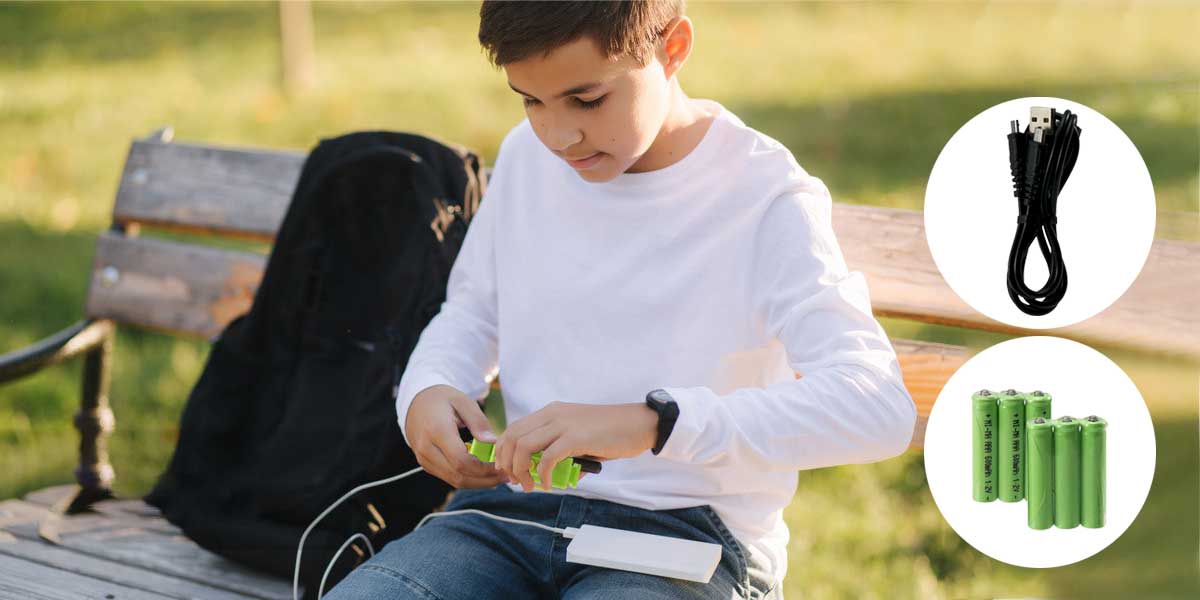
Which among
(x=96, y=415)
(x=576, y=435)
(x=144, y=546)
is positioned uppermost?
(x=576, y=435)

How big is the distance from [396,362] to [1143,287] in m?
1.50

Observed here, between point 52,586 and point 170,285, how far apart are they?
3.27 ft

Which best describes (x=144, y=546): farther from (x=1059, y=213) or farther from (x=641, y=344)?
(x=1059, y=213)

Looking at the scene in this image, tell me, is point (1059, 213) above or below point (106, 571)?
above

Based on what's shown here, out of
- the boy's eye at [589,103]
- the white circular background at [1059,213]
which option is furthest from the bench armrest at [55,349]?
the white circular background at [1059,213]

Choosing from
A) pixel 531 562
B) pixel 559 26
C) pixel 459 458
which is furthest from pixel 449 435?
pixel 559 26

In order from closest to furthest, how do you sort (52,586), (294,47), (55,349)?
(52,586) → (55,349) → (294,47)

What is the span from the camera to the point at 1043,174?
209cm

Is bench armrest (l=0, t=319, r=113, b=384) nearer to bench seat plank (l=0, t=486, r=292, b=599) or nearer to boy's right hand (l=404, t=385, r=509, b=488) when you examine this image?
bench seat plank (l=0, t=486, r=292, b=599)

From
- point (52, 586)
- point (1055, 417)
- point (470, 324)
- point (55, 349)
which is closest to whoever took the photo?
point (1055, 417)

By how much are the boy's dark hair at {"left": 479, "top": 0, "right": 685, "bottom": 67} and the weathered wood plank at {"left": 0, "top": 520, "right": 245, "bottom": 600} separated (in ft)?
4.28

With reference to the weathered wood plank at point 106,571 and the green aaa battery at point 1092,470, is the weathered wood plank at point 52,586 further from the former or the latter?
A: the green aaa battery at point 1092,470

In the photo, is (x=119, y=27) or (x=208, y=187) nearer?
(x=208, y=187)

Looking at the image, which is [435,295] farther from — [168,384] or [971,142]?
[168,384]
